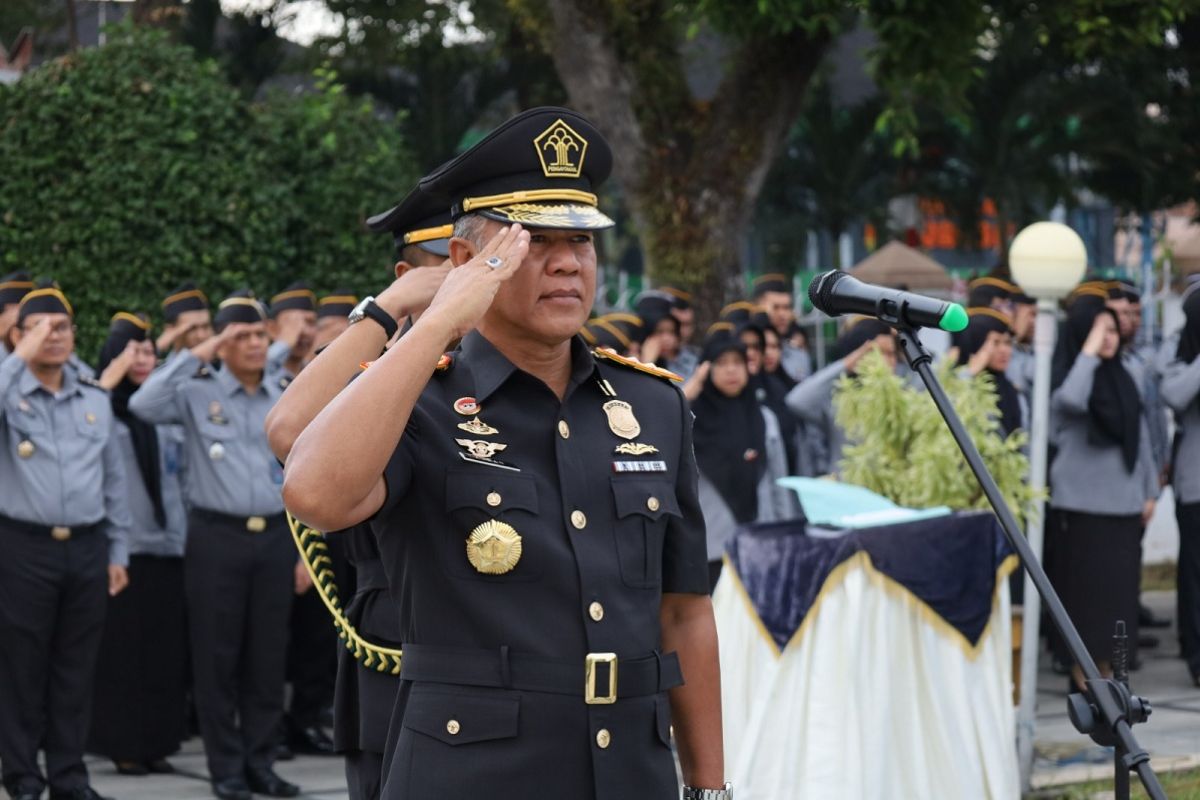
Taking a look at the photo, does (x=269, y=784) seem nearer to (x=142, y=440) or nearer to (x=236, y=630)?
(x=236, y=630)

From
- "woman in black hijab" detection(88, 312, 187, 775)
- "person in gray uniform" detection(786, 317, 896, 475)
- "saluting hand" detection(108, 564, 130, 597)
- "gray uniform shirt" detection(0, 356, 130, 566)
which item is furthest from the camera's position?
"person in gray uniform" detection(786, 317, 896, 475)

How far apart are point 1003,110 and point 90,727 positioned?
17.4 metres

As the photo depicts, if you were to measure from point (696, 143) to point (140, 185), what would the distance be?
4.90 metres

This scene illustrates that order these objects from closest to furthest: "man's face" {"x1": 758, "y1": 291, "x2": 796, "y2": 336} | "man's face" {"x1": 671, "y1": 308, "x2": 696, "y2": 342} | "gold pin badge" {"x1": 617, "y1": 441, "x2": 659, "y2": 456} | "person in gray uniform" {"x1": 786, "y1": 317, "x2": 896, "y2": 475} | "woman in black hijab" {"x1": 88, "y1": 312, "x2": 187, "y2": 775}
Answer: "gold pin badge" {"x1": 617, "y1": 441, "x2": 659, "y2": 456} → "woman in black hijab" {"x1": 88, "y1": 312, "x2": 187, "y2": 775} → "person in gray uniform" {"x1": 786, "y1": 317, "x2": 896, "y2": 475} → "man's face" {"x1": 671, "y1": 308, "x2": 696, "y2": 342} → "man's face" {"x1": 758, "y1": 291, "x2": 796, "y2": 336}

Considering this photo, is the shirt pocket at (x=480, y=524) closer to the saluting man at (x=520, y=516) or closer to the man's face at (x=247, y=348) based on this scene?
the saluting man at (x=520, y=516)

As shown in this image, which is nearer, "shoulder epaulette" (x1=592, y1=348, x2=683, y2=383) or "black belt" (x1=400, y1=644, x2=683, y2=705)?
"black belt" (x1=400, y1=644, x2=683, y2=705)

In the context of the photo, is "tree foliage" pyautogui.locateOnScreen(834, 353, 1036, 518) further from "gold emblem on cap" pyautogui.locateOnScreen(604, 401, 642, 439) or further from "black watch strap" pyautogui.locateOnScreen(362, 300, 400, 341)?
"gold emblem on cap" pyautogui.locateOnScreen(604, 401, 642, 439)

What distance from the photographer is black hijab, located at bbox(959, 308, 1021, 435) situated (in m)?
9.95

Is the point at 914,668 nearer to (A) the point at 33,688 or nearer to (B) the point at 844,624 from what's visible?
(B) the point at 844,624

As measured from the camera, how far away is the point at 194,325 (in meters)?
9.14

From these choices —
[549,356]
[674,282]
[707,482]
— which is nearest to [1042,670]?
[707,482]

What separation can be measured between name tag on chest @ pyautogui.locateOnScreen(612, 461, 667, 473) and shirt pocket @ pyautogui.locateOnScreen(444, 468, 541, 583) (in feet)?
0.66

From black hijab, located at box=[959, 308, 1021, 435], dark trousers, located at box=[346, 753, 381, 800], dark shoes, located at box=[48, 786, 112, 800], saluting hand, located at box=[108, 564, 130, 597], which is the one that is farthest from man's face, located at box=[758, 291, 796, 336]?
dark trousers, located at box=[346, 753, 381, 800]

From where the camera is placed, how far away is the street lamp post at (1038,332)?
782cm
